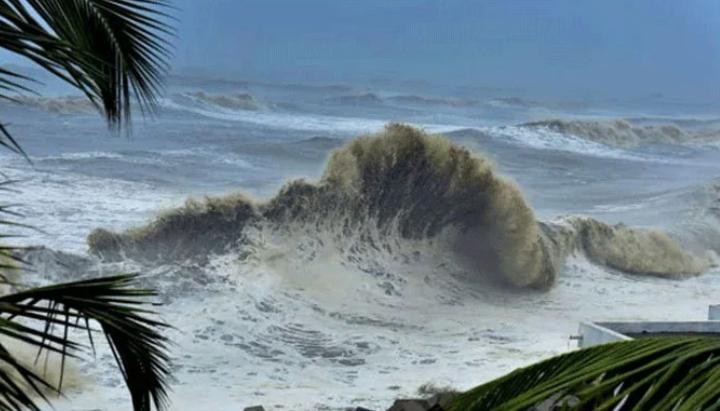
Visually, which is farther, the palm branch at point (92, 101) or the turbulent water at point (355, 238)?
the turbulent water at point (355, 238)

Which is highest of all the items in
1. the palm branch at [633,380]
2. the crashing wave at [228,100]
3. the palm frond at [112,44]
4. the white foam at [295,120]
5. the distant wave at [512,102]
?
the distant wave at [512,102]

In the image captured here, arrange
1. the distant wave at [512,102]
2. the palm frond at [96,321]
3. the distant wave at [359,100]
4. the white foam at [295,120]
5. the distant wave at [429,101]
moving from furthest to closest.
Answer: the distant wave at [512,102] → the distant wave at [429,101] → the distant wave at [359,100] → the white foam at [295,120] → the palm frond at [96,321]

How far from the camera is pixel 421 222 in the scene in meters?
14.1

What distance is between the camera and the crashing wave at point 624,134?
17.4m

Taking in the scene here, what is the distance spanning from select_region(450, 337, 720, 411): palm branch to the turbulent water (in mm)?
8932

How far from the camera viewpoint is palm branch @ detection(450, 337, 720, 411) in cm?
57

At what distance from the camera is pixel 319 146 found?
1535 cm

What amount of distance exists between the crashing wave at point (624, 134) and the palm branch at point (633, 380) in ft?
55.5

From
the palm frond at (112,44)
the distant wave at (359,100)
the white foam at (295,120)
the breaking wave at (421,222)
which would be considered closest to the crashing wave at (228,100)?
the white foam at (295,120)

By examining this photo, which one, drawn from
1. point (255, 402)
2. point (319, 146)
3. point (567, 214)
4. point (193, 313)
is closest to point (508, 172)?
point (567, 214)

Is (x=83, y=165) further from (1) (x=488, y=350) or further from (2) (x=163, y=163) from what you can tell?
(1) (x=488, y=350)

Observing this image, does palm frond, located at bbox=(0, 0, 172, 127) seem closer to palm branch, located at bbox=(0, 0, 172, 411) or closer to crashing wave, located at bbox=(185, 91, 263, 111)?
palm branch, located at bbox=(0, 0, 172, 411)

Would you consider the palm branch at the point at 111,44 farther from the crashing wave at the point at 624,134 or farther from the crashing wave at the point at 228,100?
the crashing wave at the point at 624,134

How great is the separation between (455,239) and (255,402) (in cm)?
500
